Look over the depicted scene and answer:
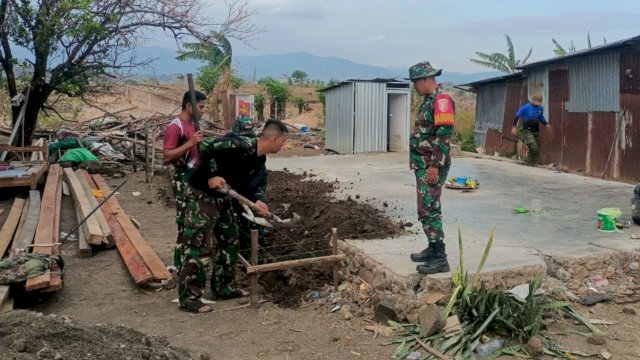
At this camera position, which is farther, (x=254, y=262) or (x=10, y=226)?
(x=10, y=226)

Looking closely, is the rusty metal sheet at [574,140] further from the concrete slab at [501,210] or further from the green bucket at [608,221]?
the green bucket at [608,221]

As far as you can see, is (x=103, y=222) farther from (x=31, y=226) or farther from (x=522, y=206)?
(x=522, y=206)

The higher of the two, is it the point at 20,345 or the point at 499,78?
the point at 499,78

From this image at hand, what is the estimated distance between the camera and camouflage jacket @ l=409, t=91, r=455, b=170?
483 cm

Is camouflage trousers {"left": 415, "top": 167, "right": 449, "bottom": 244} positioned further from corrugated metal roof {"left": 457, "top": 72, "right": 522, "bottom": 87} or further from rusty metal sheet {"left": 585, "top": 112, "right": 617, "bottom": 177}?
corrugated metal roof {"left": 457, "top": 72, "right": 522, "bottom": 87}

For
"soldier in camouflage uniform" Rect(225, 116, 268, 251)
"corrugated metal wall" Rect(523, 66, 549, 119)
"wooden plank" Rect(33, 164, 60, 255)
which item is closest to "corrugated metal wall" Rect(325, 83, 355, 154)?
"corrugated metal wall" Rect(523, 66, 549, 119)

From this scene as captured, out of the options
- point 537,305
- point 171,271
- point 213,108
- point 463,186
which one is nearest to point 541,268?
point 537,305

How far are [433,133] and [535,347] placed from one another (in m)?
1.99

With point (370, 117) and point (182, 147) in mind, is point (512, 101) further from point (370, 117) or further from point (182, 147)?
point (182, 147)

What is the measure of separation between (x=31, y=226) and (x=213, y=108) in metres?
18.4

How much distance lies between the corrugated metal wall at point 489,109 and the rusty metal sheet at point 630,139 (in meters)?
5.20

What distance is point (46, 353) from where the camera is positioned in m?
3.11

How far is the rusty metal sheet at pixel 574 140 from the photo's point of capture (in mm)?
12039

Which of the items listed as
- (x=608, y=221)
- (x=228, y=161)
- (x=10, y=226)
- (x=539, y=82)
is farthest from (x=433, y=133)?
(x=539, y=82)
